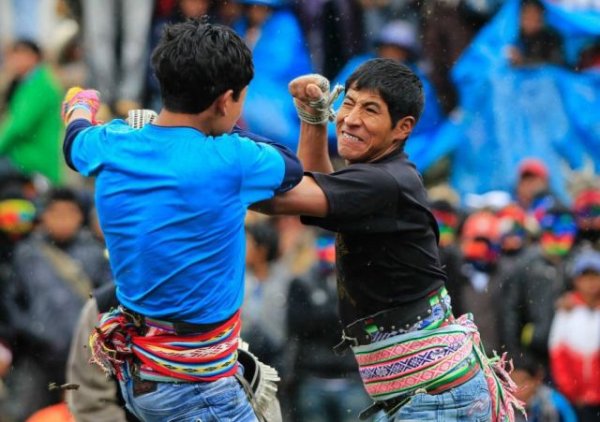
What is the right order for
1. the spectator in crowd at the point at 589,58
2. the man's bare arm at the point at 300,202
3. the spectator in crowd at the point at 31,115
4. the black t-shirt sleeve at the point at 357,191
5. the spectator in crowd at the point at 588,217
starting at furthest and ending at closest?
the spectator in crowd at the point at 589,58, the spectator in crowd at the point at 588,217, the spectator in crowd at the point at 31,115, the black t-shirt sleeve at the point at 357,191, the man's bare arm at the point at 300,202

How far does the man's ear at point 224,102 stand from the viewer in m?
4.27

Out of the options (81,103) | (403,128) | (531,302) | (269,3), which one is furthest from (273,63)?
(81,103)

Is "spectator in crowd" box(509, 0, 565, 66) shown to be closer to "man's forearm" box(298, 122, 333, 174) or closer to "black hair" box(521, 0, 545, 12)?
"black hair" box(521, 0, 545, 12)

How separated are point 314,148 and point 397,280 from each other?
689 mm

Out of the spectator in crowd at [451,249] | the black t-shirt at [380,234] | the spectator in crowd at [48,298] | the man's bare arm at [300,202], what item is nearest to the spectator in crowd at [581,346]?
the spectator in crowd at [451,249]

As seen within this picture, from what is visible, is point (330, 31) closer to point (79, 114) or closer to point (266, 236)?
point (266, 236)

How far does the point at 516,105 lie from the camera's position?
1002 cm

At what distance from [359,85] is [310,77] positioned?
184 millimetres

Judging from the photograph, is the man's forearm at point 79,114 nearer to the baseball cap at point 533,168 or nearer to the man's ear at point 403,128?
the man's ear at point 403,128

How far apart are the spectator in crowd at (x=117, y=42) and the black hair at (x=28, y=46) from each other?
1.12ft

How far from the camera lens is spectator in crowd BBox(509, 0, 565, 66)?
1005cm

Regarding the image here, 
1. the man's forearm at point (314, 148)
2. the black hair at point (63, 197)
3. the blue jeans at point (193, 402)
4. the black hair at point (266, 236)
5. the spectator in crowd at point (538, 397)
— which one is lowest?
the spectator in crowd at point (538, 397)

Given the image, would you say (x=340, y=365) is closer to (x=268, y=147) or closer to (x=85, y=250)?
(x=85, y=250)

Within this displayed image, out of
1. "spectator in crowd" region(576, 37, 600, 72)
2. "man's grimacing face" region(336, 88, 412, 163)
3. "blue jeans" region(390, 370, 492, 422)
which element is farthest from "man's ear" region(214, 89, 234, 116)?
"spectator in crowd" region(576, 37, 600, 72)
